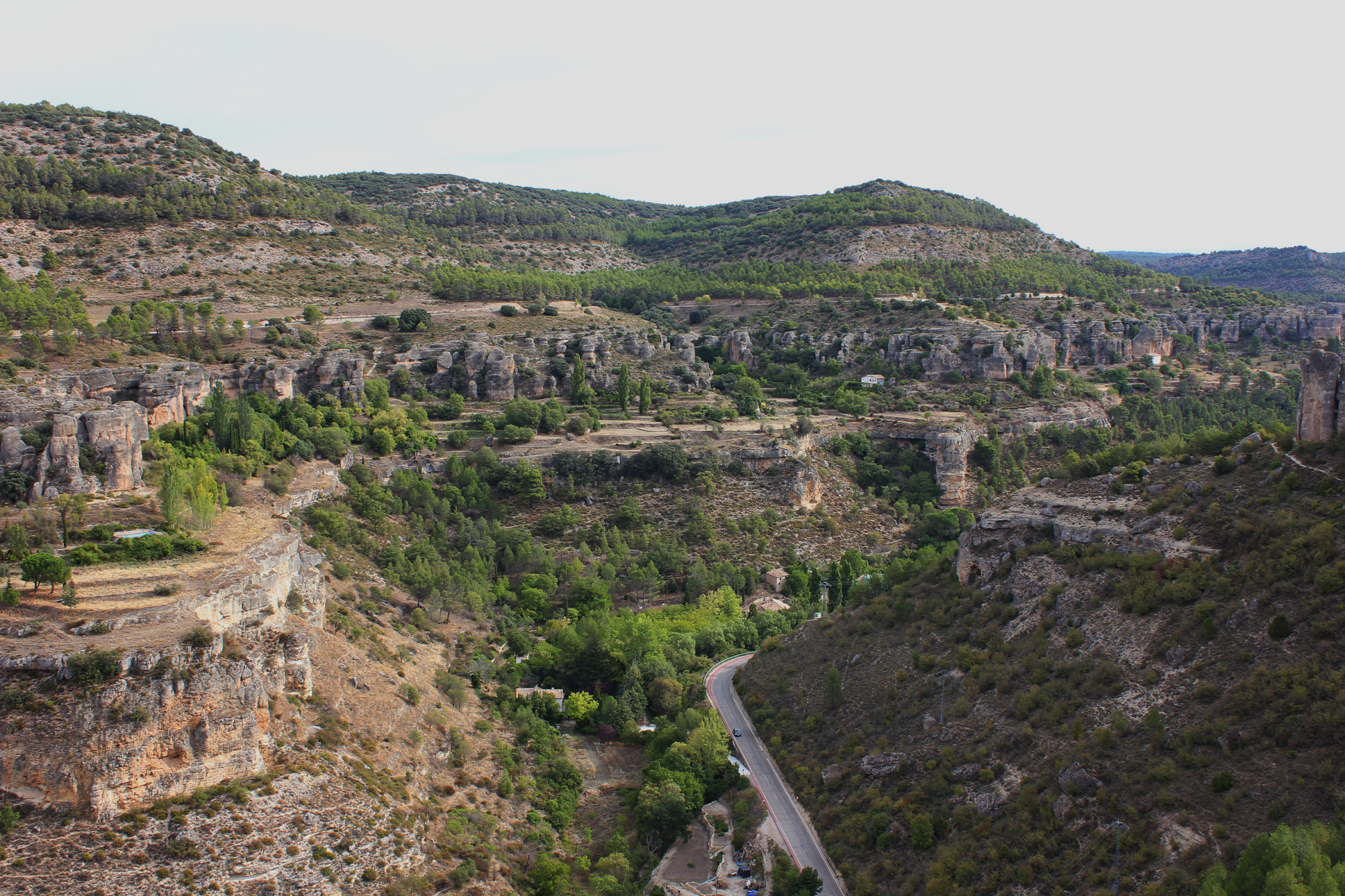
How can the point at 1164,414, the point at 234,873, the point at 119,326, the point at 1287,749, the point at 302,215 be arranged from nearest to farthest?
the point at 1287,749, the point at 234,873, the point at 119,326, the point at 1164,414, the point at 302,215

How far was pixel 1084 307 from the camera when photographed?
103 meters

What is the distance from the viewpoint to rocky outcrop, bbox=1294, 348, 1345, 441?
2897cm

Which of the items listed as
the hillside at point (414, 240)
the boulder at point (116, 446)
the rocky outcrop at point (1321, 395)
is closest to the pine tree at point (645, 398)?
the hillside at point (414, 240)

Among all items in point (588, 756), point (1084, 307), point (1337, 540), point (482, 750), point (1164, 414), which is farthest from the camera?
point (1084, 307)

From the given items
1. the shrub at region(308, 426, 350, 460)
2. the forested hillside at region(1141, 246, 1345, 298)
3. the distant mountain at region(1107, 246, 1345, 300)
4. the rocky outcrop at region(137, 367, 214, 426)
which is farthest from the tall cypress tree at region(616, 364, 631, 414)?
the distant mountain at region(1107, 246, 1345, 300)

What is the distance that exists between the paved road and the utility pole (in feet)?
27.5

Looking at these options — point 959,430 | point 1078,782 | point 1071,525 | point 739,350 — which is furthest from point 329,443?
point 739,350

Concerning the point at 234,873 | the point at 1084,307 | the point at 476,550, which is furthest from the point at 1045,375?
the point at 234,873

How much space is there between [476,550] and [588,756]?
17.8m

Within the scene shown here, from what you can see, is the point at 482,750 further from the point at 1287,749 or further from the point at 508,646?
the point at 1287,749

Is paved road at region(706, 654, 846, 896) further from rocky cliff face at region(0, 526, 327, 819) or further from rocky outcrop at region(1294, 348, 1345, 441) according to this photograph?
rocky outcrop at region(1294, 348, 1345, 441)

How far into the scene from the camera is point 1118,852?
21.8 metres

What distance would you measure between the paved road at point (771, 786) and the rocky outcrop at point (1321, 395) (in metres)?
20.4

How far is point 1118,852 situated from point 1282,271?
17424 centimetres
